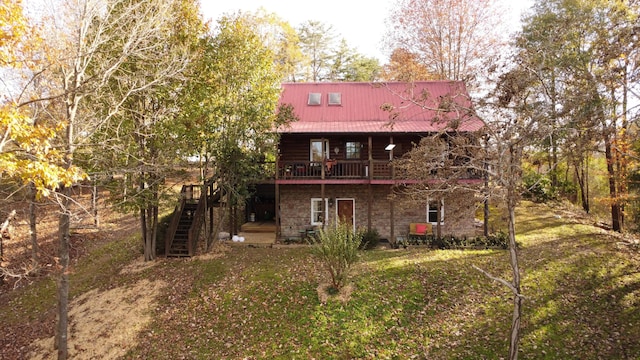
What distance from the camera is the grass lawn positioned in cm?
997

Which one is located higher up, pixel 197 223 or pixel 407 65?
pixel 407 65

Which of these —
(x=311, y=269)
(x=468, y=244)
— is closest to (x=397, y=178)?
(x=468, y=244)

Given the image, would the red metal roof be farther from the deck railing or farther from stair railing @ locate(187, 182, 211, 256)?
stair railing @ locate(187, 182, 211, 256)

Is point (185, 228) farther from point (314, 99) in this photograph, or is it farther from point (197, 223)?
point (314, 99)

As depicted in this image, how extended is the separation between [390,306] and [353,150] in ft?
31.6

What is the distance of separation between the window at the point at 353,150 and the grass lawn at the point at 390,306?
590 cm

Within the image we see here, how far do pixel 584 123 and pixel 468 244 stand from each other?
7.86 m

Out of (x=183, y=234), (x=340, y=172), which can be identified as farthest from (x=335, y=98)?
(x=183, y=234)

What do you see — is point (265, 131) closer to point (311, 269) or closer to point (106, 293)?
point (311, 269)

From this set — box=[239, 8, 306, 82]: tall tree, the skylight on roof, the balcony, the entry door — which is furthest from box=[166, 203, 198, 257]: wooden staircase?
box=[239, 8, 306, 82]: tall tree

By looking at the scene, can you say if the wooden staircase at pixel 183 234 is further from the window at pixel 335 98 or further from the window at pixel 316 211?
the window at pixel 335 98

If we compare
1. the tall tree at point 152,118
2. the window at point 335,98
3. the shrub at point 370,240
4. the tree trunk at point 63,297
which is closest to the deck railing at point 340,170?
the shrub at point 370,240

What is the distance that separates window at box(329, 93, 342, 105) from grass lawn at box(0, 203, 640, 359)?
941cm

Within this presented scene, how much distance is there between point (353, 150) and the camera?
62.6 ft
